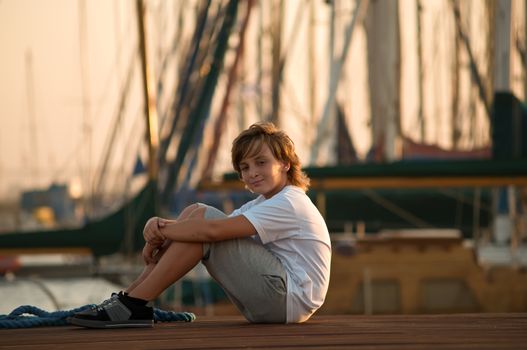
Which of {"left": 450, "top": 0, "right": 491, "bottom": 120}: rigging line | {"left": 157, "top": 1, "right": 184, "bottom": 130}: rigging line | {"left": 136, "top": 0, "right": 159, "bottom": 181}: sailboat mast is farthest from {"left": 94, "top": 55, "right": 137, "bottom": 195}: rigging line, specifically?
{"left": 136, "top": 0, "right": 159, "bottom": 181}: sailboat mast

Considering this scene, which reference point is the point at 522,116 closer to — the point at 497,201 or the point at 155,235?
the point at 497,201

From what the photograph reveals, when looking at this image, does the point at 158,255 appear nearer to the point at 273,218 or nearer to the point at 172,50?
the point at 273,218

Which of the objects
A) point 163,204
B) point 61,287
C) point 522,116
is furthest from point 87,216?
point 522,116

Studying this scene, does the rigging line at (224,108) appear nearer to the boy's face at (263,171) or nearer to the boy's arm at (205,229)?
the boy's face at (263,171)

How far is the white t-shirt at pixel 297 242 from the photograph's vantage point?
6516 mm

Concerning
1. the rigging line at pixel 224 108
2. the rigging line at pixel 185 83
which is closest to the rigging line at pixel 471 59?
the rigging line at pixel 224 108

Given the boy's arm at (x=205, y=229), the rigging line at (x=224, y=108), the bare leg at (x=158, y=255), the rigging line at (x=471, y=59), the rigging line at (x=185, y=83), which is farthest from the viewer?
the rigging line at (x=471, y=59)

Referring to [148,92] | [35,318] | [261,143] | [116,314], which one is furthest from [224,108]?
[116,314]

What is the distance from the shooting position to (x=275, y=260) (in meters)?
6.59

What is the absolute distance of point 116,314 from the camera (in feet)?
21.2

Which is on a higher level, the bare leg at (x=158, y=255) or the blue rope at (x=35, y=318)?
the bare leg at (x=158, y=255)

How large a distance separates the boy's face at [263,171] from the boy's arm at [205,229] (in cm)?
27

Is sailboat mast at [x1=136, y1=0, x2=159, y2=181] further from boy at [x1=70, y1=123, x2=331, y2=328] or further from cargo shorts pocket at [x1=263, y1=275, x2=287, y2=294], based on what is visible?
cargo shorts pocket at [x1=263, y1=275, x2=287, y2=294]

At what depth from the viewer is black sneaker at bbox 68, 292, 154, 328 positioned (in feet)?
21.2
